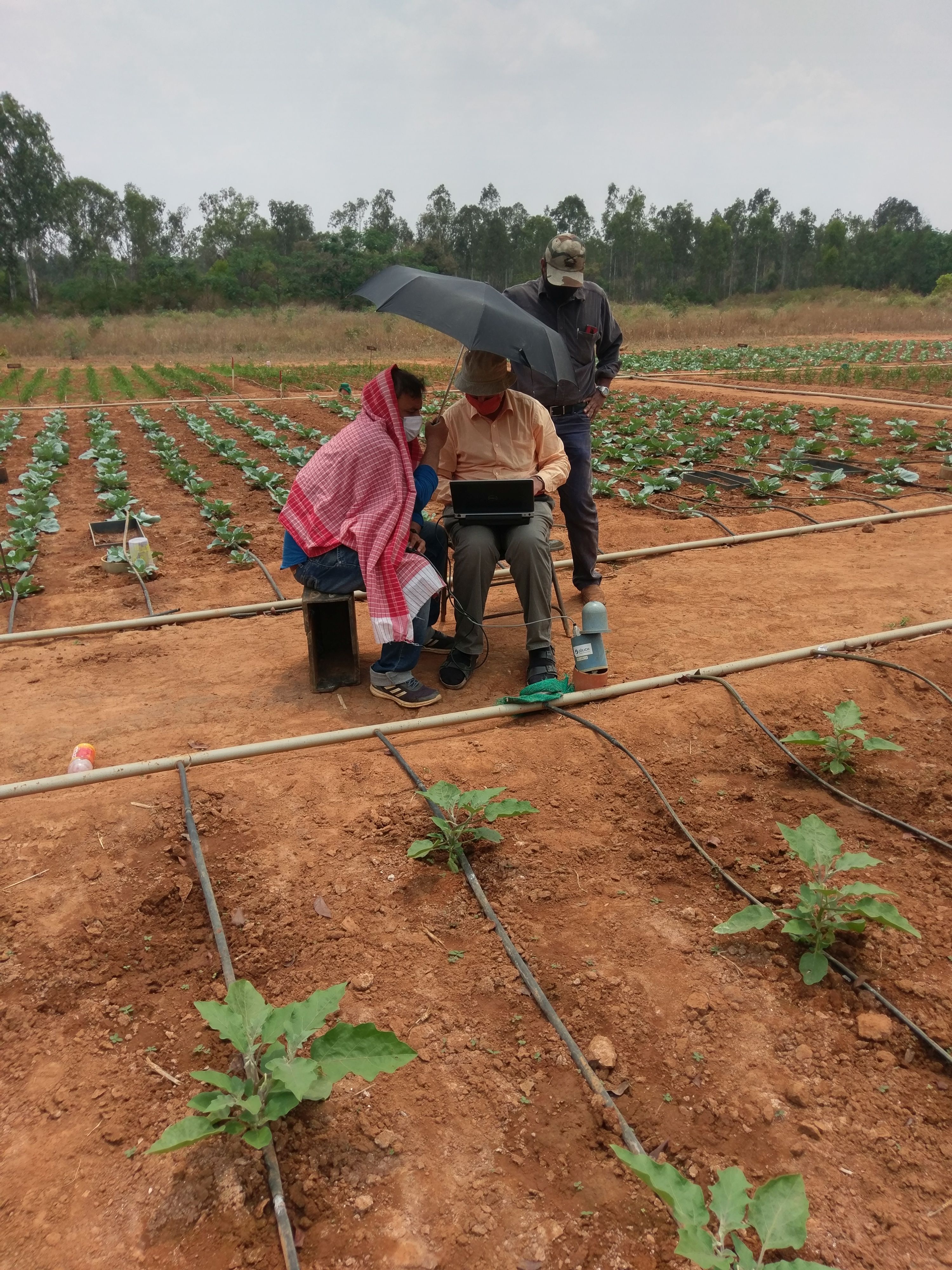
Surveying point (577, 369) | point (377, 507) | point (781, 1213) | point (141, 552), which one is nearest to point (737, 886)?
point (781, 1213)

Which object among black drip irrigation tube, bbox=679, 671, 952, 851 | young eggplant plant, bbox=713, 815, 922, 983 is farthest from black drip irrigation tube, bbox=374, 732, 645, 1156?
black drip irrigation tube, bbox=679, 671, 952, 851

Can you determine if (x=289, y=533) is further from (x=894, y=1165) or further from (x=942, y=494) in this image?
(x=942, y=494)

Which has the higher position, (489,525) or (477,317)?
(477,317)

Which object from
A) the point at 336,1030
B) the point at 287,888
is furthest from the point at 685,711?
the point at 336,1030

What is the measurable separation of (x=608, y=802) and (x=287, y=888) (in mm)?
1109

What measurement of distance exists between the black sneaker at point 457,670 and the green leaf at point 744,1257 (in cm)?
262

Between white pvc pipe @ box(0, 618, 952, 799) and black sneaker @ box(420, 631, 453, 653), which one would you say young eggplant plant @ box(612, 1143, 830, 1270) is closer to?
white pvc pipe @ box(0, 618, 952, 799)

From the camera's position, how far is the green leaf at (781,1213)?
1.39 m

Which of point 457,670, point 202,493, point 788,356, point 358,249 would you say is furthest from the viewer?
point 358,249

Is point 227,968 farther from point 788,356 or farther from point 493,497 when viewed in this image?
point 788,356

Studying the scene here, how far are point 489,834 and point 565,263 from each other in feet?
9.32

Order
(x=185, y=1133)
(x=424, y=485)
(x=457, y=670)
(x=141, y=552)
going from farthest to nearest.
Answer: (x=141, y=552) → (x=457, y=670) → (x=424, y=485) → (x=185, y=1133)

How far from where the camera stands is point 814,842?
2.28 metres

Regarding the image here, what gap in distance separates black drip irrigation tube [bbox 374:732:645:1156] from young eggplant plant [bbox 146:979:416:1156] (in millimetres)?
401
